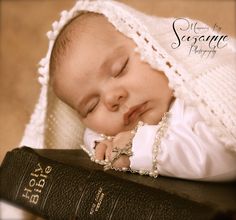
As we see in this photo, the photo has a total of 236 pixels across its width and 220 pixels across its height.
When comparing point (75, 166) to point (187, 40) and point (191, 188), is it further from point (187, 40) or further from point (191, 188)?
point (187, 40)

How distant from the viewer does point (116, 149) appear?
88 centimetres

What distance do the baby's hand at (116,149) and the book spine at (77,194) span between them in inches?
5.3

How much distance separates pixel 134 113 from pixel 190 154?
17cm

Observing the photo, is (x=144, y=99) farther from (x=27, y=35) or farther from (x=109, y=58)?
(x=27, y=35)

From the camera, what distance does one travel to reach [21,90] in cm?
146

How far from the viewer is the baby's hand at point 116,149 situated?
86 centimetres

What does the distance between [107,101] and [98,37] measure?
0.14 meters

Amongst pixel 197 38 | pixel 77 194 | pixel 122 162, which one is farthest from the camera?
pixel 197 38

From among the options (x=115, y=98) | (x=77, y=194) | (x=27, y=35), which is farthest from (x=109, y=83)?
(x=27, y=35)

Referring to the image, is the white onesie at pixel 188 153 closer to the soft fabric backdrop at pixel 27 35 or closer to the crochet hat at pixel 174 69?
the crochet hat at pixel 174 69

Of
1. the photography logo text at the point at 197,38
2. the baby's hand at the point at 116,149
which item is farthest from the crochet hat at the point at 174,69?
the baby's hand at the point at 116,149

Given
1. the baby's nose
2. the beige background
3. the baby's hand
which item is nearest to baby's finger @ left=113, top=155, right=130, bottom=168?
the baby's hand

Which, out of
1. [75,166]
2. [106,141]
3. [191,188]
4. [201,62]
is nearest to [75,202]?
A: [75,166]

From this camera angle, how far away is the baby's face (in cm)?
90
